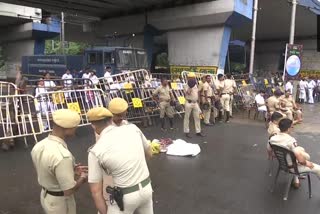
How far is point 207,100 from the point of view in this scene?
44.5ft

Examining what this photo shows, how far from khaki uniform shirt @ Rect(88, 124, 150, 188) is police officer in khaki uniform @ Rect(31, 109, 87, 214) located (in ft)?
0.77

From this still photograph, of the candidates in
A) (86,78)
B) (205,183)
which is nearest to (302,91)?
(86,78)

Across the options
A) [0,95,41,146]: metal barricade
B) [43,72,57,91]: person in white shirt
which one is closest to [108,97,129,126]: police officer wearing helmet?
[0,95,41,146]: metal barricade

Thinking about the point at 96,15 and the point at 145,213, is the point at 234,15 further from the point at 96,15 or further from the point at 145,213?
the point at 145,213

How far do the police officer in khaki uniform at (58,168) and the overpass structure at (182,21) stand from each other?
56.4 ft

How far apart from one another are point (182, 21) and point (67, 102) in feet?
39.4

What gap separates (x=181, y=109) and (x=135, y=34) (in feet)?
39.7

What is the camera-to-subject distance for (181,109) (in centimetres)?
1480

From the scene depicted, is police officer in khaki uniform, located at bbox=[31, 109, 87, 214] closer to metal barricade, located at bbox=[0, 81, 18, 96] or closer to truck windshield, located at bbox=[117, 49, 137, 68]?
metal barricade, located at bbox=[0, 81, 18, 96]

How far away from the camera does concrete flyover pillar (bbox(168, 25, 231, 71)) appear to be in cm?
2084

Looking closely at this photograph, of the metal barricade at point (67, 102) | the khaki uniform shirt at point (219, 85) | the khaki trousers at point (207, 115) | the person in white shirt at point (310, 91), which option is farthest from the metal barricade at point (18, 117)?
the person in white shirt at point (310, 91)

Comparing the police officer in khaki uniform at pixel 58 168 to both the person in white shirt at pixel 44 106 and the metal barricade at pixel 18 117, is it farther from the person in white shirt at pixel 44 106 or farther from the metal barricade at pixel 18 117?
the person in white shirt at pixel 44 106

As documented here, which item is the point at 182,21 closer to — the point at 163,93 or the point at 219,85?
the point at 219,85

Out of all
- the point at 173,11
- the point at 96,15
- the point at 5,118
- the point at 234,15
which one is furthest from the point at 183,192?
the point at 96,15
